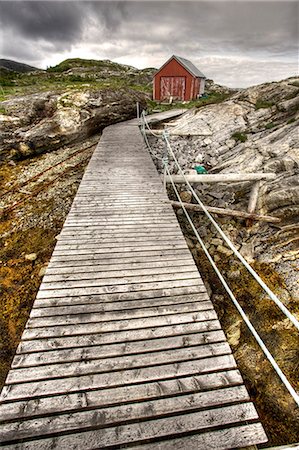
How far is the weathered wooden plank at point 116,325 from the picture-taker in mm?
3517

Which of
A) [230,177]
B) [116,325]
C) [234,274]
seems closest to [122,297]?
[116,325]

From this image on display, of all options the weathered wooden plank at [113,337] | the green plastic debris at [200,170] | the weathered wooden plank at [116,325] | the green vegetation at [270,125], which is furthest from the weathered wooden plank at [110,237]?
the green vegetation at [270,125]

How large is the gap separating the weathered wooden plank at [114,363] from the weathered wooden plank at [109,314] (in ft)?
2.01

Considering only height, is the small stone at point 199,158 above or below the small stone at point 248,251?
above

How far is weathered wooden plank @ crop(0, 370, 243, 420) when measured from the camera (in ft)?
8.87

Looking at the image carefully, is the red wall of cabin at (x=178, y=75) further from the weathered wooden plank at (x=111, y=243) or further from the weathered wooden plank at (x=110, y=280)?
the weathered wooden plank at (x=110, y=280)

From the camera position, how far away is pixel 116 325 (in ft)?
12.1

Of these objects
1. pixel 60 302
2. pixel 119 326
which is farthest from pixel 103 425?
pixel 60 302

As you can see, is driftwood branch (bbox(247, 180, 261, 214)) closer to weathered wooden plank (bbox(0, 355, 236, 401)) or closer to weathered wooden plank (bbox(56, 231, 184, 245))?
weathered wooden plank (bbox(56, 231, 184, 245))

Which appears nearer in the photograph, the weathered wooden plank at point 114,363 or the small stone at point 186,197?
the weathered wooden plank at point 114,363

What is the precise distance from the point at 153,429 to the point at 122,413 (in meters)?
0.37

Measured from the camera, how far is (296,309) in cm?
634

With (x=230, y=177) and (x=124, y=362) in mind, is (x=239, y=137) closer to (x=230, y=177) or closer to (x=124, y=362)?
(x=230, y=177)

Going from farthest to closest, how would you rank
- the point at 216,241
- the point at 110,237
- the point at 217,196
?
the point at 217,196 < the point at 216,241 < the point at 110,237
